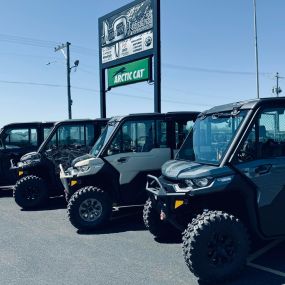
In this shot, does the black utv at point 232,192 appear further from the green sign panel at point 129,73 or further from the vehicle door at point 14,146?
the green sign panel at point 129,73

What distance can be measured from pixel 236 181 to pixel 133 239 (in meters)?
2.51

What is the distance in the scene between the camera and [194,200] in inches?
174

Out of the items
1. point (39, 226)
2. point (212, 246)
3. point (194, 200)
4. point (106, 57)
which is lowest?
point (39, 226)

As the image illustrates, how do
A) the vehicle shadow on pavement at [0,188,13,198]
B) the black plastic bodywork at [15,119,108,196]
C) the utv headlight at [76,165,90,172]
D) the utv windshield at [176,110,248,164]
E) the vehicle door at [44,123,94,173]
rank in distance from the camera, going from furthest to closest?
the vehicle shadow on pavement at [0,188,13,198] → the vehicle door at [44,123,94,173] → the black plastic bodywork at [15,119,108,196] → the utv headlight at [76,165,90,172] → the utv windshield at [176,110,248,164]

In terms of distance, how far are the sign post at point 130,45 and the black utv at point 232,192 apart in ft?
22.8

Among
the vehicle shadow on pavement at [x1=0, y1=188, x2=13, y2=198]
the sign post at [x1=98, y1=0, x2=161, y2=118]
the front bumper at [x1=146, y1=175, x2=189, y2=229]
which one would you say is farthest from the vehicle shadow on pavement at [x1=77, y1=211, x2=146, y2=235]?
the vehicle shadow on pavement at [x1=0, y1=188, x2=13, y2=198]

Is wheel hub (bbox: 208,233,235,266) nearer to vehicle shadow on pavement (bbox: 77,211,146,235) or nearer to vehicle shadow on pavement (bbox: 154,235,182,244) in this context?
vehicle shadow on pavement (bbox: 154,235,182,244)

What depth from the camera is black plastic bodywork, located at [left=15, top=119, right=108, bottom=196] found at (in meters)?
9.13

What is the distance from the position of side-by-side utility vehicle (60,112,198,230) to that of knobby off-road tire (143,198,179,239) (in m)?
1.29

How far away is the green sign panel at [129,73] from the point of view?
12.8 metres

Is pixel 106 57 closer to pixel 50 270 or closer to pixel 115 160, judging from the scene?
pixel 115 160

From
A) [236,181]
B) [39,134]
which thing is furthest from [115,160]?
[39,134]

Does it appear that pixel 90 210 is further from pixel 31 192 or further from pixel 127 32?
pixel 127 32

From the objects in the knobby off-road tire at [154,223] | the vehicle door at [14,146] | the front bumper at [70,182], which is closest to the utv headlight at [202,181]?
the knobby off-road tire at [154,223]
